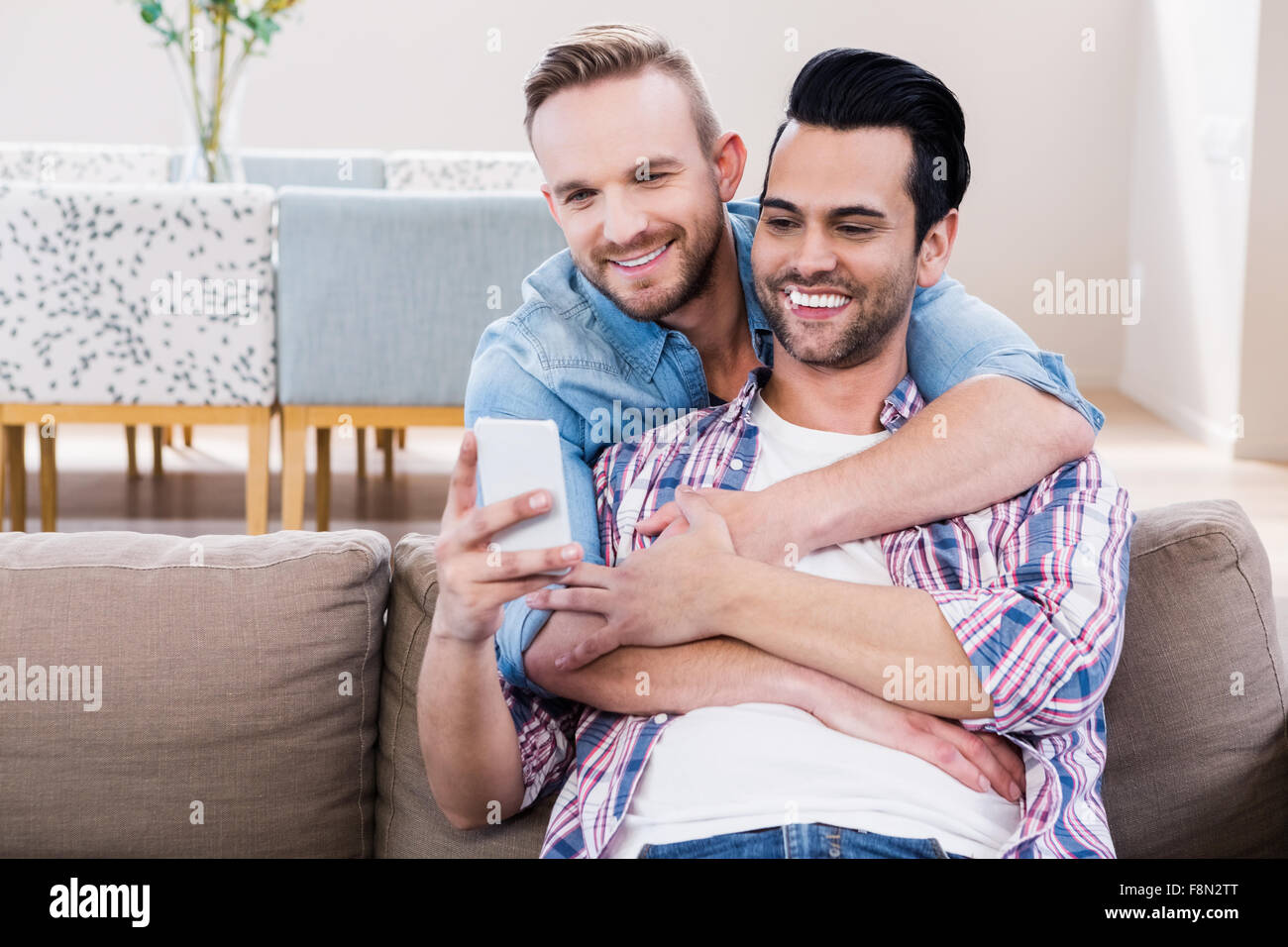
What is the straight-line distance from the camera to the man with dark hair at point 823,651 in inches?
43.5

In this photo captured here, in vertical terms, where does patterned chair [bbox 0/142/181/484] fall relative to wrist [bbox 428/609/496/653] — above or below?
above

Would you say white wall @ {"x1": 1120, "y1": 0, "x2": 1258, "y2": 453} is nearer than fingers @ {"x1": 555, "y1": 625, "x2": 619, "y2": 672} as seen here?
No

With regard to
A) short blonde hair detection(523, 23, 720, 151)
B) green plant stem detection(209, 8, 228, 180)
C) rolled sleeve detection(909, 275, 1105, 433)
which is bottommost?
rolled sleeve detection(909, 275, 1105, 433)

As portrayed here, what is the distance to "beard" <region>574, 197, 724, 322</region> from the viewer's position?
4.84 ft

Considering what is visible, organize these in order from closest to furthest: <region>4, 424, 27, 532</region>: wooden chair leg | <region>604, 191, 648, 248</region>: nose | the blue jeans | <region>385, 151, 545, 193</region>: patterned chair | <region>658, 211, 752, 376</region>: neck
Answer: the blue jeans
<region>604, 191, 648, 248</region>: nose
<region>658, 211, 752, 376</region>: neck
<region>4, 424, 27, 532</region>: wooden chair leg
<region>385, 151, 545, 193</region>: patterned chair

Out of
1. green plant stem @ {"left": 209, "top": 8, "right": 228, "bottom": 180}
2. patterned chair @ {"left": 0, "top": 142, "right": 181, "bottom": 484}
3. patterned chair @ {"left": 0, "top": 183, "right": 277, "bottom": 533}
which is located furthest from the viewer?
patterned chair @ {"left": 0, "top": 142, "right": 181, "bottom": 484}

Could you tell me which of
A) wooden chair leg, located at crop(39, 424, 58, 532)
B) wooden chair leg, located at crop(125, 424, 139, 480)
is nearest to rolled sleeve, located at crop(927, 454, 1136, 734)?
wooden chair leg, located at crop(39, 424, 58, 532)

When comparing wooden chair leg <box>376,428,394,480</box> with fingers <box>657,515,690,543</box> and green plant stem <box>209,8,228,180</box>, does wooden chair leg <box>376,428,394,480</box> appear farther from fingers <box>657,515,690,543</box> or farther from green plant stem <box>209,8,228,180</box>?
fingers <box>657,515,690,543</box>

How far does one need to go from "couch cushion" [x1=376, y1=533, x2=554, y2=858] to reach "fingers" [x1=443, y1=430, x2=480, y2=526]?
35 centimetres

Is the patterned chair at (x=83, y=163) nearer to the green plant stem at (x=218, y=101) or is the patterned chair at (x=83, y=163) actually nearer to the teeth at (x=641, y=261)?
the green plant stem at (x=218, y=101)

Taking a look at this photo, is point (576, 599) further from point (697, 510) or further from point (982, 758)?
point (982, 758)

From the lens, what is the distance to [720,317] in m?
1.59
